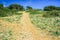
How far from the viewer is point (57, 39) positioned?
14570 millimetres

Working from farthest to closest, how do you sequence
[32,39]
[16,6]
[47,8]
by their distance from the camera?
Answer: [16,6]
[47,8]
[32,39]

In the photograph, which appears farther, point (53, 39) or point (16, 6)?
point (16, 6)

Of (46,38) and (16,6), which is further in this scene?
(16,6)

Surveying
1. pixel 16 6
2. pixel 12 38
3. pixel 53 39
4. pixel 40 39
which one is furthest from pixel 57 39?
pixel 16 6

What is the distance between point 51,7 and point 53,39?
64.8 meters

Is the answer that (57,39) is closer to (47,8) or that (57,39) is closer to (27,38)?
(27,38)

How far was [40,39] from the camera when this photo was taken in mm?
14203

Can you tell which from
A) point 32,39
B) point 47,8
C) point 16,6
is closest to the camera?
point 32,39

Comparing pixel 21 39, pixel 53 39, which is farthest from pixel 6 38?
pixel 53 39

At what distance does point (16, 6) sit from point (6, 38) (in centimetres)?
8066

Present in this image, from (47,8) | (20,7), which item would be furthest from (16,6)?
(47,8)

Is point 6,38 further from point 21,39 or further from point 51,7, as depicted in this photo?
point 51,7

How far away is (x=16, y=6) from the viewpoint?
310 feet

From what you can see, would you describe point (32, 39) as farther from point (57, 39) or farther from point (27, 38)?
point (57, 39)
